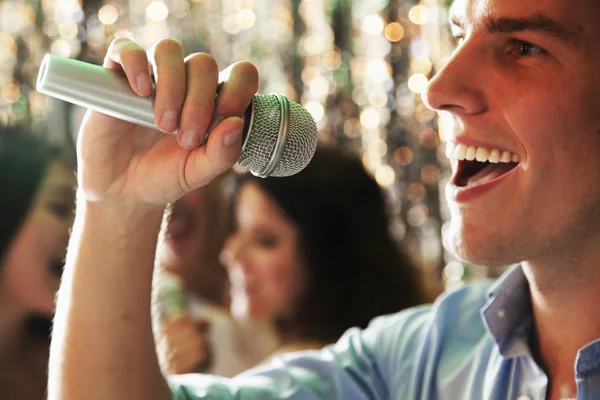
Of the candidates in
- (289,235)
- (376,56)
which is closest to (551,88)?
(289,235)

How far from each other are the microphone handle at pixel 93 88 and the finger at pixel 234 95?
0.05ft

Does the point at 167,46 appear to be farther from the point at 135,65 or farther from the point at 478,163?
the point at 478,163

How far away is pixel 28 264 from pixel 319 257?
3.04ft

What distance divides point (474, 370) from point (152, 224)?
1.89 feet

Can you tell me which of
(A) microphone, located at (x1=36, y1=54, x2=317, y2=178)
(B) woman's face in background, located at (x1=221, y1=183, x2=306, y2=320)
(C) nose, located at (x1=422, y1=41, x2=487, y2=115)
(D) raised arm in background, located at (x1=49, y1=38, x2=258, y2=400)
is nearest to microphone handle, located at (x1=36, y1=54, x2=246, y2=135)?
(A) microphone, located at (x1=36, y1=54, x2=317, y2=178)

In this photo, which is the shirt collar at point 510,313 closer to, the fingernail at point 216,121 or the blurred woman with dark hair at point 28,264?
the fingernail at point 216,121

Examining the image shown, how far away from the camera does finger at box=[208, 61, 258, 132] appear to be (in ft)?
3.26

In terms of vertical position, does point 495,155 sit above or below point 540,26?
below

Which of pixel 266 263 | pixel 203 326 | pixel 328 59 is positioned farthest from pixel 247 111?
pixel 328 59

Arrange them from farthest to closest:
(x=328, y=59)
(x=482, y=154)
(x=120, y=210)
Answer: (x=328, y=59)
(x=482, y=154)
(x=120, y=210)

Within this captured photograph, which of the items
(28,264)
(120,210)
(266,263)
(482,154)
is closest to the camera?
(120,210)

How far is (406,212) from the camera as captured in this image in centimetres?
341

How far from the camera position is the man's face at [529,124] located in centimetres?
123

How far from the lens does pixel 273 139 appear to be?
0.99 metres
